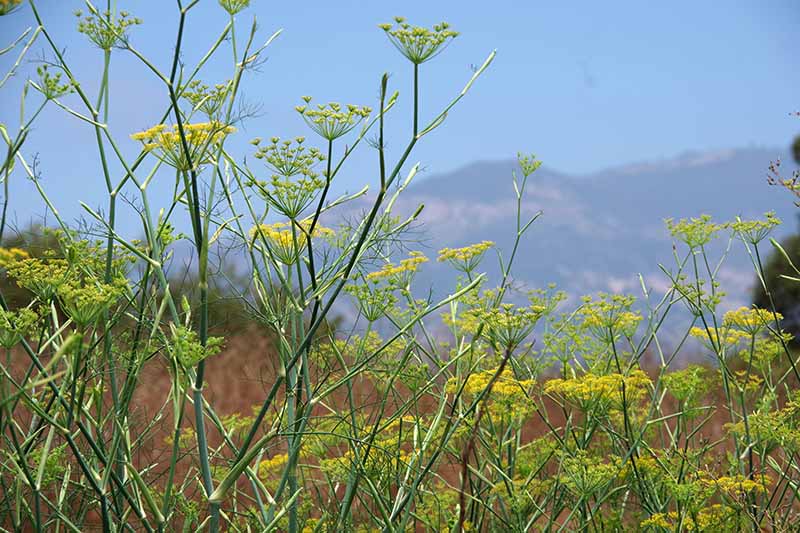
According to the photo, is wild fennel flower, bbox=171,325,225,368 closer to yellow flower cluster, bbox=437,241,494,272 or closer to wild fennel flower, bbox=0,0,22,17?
wild fennel flower, bbox=0,0,22,17

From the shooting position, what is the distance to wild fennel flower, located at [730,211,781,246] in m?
4.04

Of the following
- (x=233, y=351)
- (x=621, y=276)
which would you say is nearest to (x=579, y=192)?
(x=621, y=276)

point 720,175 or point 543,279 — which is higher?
point 720,175

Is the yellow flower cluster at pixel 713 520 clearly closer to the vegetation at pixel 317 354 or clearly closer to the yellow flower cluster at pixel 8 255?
the vegetation at pixel 317 354

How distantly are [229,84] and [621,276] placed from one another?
14721cm

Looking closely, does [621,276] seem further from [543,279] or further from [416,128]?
[416,128]

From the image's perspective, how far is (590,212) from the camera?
16512 cm

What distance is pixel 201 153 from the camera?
2.52 meters

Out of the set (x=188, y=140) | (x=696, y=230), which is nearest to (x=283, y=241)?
(x=188, y=140)

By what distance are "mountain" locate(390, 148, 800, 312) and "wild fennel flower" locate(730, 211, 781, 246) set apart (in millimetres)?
97998

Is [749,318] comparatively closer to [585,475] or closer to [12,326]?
[585,475]

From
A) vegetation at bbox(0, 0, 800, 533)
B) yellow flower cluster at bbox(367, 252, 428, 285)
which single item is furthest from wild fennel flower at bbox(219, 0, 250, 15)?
yellow flower cluster at bbox(367, 252, 428, 285)

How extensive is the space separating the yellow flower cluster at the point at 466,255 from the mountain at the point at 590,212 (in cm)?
9827

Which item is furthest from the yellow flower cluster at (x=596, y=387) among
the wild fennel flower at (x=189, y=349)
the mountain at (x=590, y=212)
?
the mountain at (x=590, y=212)
